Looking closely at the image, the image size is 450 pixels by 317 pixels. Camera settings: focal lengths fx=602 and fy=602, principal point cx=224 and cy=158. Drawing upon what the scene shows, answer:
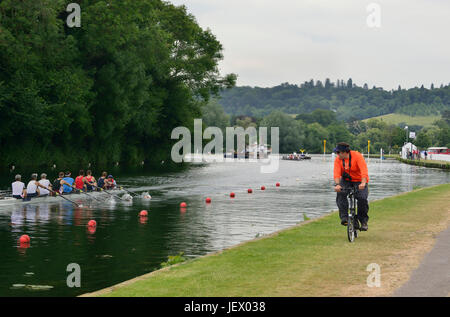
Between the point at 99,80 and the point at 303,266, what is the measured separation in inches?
2514

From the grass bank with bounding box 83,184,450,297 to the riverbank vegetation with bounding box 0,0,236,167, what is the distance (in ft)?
141

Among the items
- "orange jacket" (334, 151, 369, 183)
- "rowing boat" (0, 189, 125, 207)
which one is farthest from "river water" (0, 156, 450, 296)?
"orange jacket" (334, 151, 369, 183)

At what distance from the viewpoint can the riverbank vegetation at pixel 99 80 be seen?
193ft

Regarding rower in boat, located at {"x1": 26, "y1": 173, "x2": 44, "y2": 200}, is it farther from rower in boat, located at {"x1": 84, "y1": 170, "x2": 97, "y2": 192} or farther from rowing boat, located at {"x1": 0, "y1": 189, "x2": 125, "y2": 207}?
rower in boat, located at {"x1": 84, "y1": 170, "x2": 97, "y2": 192}

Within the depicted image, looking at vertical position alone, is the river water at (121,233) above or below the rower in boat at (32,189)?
below

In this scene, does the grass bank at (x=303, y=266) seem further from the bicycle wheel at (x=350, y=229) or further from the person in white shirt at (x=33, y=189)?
the person in white shirt at (x=33, y=189)

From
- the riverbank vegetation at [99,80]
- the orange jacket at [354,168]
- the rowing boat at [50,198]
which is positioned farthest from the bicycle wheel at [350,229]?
the riverbank vegetation at [99,80]

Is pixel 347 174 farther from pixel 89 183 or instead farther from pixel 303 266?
pixel 89 183

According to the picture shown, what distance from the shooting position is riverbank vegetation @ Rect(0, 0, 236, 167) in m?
58.9

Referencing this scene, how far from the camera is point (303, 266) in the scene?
45.7 feet

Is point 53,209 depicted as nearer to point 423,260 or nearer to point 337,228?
point 337,228

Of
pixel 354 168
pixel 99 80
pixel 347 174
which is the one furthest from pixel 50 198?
pixel 99 80

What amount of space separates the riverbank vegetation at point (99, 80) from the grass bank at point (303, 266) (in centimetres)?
4287

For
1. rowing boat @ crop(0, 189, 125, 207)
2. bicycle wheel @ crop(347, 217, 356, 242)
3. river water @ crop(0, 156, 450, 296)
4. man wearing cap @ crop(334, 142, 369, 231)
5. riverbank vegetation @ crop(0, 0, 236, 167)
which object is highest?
riverbank vegetation @ crop(0, 0, 236, 167)
